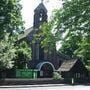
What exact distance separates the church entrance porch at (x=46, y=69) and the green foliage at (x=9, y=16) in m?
16.5

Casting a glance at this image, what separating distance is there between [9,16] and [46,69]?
21552 millimetres

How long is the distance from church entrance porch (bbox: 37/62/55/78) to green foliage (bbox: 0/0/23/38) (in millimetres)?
16532

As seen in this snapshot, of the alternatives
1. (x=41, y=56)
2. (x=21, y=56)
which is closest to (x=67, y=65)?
(x=41, y=56)

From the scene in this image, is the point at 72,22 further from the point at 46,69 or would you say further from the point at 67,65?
the point at 46,69

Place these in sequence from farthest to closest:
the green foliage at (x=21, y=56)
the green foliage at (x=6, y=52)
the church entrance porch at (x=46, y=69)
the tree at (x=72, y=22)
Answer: the church entrance porch at (x=46, y=69) < the green foliage at (x=21, y=56) < the green foliage at (x=6, y=52) < the tree at (x=72, y=22)

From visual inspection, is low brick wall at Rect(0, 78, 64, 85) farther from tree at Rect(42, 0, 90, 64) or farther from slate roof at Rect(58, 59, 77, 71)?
tree at Rect(42, 0, 90, 64)

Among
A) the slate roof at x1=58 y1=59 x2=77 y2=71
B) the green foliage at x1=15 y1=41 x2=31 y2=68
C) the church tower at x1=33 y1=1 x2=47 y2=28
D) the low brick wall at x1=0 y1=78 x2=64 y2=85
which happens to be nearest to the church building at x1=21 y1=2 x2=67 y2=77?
the church tower at x1=33 y1=1 x2=47 y2=28

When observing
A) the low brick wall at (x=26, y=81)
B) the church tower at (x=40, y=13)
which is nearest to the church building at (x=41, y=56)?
the church tower at (x=40, y=13)

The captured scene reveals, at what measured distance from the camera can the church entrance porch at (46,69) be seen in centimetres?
5822

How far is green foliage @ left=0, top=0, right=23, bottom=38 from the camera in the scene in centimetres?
4034

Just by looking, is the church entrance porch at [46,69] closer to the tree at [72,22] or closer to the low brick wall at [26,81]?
the low brick wall at [26,81]

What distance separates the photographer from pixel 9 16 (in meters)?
40.4

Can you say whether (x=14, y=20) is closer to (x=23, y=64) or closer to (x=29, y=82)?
(x=29, y=82)

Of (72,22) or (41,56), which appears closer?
(72,22)
